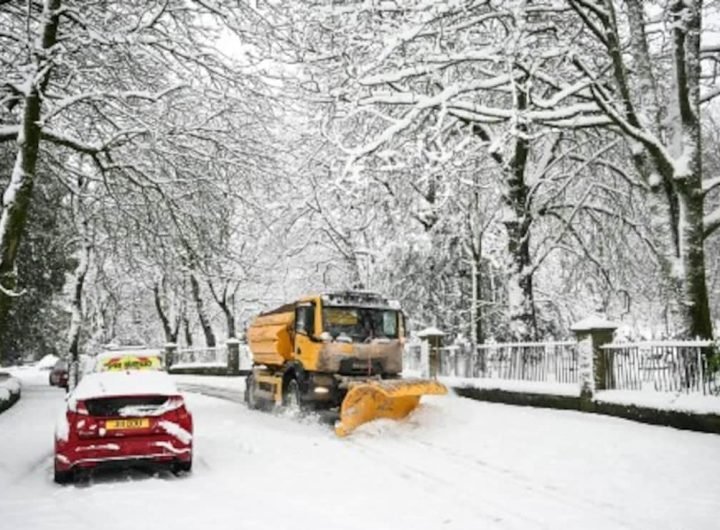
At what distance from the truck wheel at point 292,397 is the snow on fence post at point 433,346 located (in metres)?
5.41

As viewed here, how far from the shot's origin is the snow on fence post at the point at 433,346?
18.4m

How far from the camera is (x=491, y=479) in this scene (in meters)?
8.04

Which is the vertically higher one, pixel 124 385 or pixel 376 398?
pixel 124 385

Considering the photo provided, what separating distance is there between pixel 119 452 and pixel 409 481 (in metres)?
→ 3.52

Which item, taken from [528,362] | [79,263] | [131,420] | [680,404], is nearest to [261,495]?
[131,420]

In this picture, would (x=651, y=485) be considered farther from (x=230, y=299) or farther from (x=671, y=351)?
(x=230, y=299)

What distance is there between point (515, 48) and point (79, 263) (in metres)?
28.1

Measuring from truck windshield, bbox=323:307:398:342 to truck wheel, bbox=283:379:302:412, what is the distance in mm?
1518

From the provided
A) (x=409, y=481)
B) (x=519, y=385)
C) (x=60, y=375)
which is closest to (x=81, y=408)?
(x=409, y=481)

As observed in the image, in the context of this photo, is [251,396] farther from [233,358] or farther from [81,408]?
[233,358]

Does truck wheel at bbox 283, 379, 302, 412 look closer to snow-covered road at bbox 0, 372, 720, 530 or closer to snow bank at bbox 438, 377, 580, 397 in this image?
snow-covered road at bbox 0, 372, 720, 530

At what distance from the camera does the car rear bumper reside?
25.5 feet

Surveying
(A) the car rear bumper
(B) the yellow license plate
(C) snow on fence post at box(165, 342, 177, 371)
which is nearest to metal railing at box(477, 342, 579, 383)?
(A) the car rear bumper

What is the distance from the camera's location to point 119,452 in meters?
7.90
